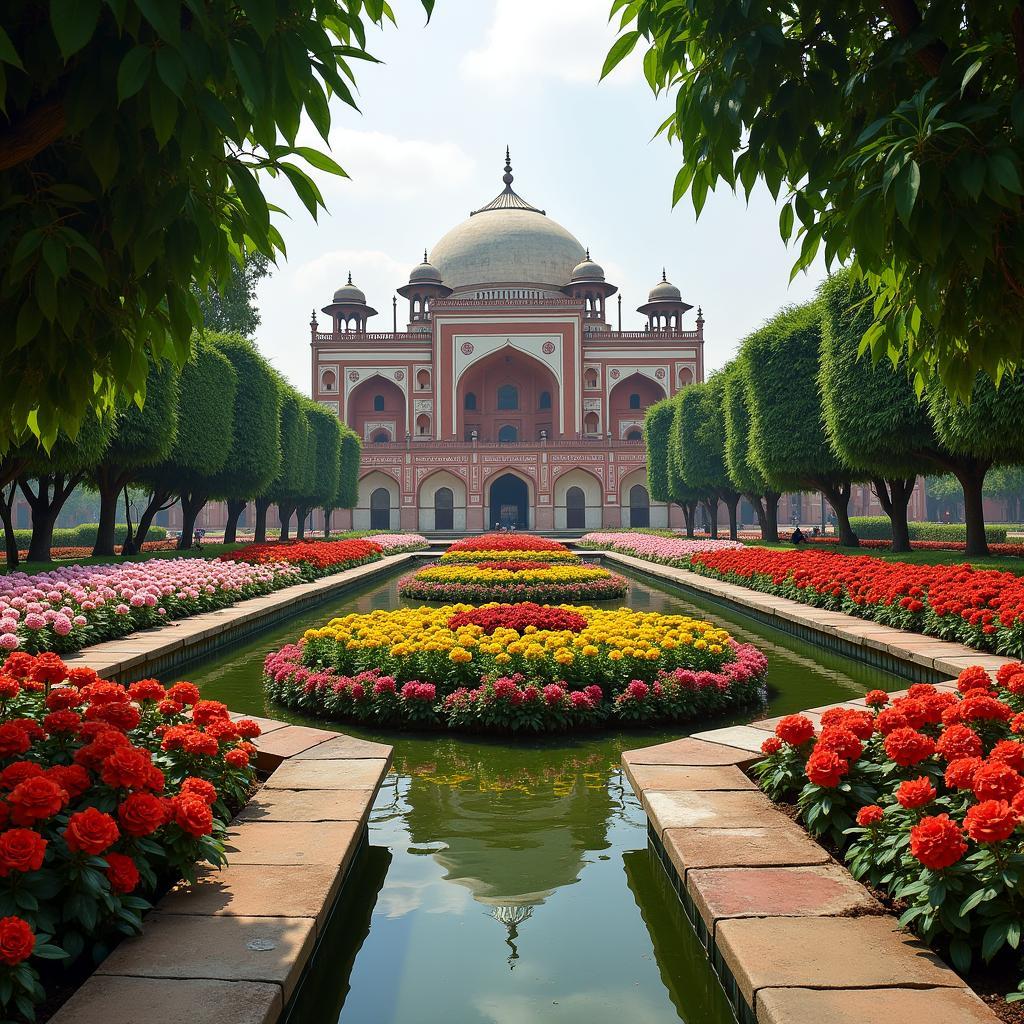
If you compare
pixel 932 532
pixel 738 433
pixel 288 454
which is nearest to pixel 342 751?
pixel 738 433

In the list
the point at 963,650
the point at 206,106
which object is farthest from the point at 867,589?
the point at 206,106

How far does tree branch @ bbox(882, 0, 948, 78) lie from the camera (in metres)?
2.67

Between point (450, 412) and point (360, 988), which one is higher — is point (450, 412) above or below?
above

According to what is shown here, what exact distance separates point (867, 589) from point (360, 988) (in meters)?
8.44

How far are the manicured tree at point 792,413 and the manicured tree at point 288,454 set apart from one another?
503 inches

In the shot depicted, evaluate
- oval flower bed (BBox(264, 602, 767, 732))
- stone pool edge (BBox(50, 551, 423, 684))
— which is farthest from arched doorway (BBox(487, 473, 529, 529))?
oval flower bed (BBox(264, 602, 767, 732))

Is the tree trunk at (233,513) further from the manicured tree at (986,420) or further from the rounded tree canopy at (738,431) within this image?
the manicured tree at (986,420)

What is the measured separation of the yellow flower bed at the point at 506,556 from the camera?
17.8 meters

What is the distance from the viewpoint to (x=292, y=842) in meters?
3.18

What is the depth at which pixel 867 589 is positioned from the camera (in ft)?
32.2

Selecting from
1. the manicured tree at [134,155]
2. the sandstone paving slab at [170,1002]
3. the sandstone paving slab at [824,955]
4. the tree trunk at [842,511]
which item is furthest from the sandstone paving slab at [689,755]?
the tree trunk at [842,511]

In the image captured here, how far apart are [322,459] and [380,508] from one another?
1334 cm

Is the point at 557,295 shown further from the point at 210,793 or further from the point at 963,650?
the point at 210,793

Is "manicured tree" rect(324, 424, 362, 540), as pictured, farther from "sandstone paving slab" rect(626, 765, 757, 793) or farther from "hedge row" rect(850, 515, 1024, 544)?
"sandstone paving slab" rect(626, 765, 757, 793)
